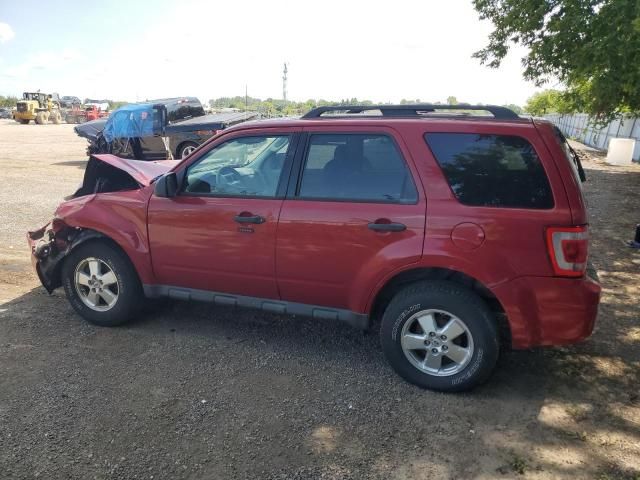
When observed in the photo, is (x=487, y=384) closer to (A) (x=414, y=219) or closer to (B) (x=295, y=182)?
(A) (x=414, y=219)

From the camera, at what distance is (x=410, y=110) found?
11.8 ft

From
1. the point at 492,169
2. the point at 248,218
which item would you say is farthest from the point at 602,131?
the point at 248,218

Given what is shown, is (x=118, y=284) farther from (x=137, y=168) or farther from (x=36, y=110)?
(x=36, y=110)

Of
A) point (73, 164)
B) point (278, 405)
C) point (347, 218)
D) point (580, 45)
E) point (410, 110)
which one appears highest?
point (580, 45)

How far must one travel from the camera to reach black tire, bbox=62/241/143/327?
420 cm

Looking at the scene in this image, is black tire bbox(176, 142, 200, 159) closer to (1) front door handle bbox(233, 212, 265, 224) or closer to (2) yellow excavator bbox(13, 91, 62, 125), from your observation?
(1) front door handle bbox(233, 212, 265, 224)

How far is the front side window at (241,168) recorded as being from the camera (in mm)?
3750

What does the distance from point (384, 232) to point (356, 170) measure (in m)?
0.51

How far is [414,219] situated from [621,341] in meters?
2.30

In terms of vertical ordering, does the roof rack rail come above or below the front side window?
above

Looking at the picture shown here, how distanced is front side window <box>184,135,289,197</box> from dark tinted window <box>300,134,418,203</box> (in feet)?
0.90

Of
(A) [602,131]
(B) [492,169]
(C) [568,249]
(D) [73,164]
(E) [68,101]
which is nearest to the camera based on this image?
(C) [568,249]

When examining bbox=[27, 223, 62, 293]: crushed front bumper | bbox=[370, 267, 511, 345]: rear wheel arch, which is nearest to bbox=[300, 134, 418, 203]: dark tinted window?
bbox=[370, 267, 511, 345]: rear wheel arch

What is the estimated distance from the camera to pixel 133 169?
14.6ft
